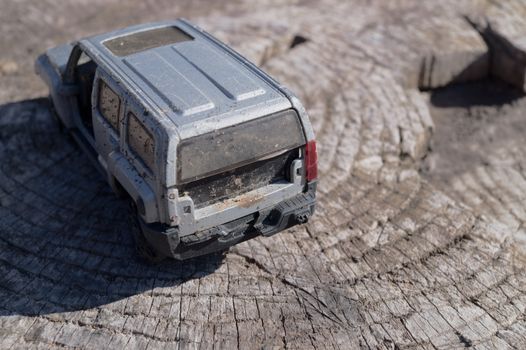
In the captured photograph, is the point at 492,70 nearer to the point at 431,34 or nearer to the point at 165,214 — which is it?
the point at 431,34

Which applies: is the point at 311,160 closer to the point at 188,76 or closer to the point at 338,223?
the point at 338,223

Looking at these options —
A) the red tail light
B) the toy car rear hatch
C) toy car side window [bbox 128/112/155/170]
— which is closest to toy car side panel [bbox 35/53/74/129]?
toy car side window [bbox 128/112/155/170]

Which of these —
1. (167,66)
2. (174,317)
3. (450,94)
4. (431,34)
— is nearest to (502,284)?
(174,317)

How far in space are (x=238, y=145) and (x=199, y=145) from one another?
357 millimetres

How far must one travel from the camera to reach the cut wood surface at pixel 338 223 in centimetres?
599

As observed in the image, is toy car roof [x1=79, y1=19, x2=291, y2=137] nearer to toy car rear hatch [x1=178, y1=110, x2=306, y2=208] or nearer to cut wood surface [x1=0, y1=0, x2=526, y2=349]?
toy car rear hatch [x1=178, y1=110, x2=306, y2=208]

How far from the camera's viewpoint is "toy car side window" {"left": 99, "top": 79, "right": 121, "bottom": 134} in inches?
254

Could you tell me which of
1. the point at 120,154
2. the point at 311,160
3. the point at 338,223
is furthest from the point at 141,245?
the point at 338,223

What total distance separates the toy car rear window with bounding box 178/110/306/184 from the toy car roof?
9cm

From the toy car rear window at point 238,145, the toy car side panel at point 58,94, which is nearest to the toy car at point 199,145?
the toy car rear window at point 238,145

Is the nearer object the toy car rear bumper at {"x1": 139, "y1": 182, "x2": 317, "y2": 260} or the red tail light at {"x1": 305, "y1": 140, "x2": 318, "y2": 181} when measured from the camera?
the toy car rear bumper at {"x1": 139, "y1": 182, "x2": 317, "y2": 260}

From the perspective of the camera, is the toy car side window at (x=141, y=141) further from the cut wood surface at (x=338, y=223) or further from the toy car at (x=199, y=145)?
the cut wood surface at (x=338, y=223)

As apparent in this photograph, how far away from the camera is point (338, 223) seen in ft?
23.4

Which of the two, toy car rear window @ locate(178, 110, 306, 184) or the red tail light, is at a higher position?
toy car rear window @ locate(178, 110, 306, 184)
